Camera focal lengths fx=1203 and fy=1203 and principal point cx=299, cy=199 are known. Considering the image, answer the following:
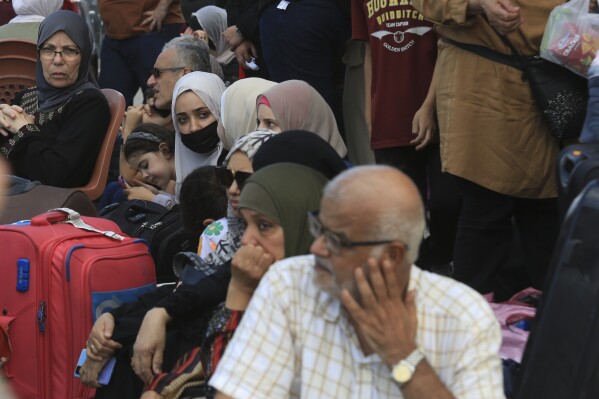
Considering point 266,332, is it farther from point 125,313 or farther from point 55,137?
point 55,137

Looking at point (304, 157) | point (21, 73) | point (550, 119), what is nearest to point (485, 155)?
point (550, 119)

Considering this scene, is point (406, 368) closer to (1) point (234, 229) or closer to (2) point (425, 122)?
(1) point (234, 229)

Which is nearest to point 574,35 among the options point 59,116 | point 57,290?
point 57,290

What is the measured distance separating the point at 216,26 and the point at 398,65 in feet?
11.1

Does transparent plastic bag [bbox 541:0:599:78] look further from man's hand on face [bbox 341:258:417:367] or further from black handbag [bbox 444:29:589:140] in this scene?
man's hand on face [bbox 341:258:417:367]

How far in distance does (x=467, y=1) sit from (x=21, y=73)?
3951 mm

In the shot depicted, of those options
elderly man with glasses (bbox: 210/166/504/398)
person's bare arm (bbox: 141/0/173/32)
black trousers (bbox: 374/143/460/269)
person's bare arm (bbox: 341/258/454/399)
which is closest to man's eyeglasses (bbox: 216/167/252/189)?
black trousers (bbox: 374/143/460/269)

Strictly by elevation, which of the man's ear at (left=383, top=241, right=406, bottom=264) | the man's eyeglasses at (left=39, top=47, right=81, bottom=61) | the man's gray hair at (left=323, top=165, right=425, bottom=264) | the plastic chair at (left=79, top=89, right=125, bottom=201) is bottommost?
the plastic chair at (left=79, top=89, right=125, bottom=201)

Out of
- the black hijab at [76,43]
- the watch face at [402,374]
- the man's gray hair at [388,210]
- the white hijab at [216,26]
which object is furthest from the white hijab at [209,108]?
the watch face at [402,374]

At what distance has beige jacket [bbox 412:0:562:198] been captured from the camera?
4.38 m

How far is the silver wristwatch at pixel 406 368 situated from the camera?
281cm

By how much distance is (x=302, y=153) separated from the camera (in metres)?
3.93

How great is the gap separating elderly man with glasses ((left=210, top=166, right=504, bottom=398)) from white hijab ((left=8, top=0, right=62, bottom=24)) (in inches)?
224

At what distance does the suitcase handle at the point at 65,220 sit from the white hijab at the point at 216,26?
3.45 m
